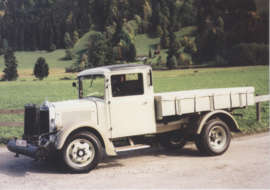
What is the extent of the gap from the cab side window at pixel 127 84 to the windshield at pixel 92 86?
0.29m

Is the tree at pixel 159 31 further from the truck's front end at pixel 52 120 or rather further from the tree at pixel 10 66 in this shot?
the truck's front end at pixel 52 120

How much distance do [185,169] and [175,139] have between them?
6.87 feet

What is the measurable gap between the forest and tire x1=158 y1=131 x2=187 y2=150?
16826mm

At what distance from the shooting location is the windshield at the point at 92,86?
20.7 ft

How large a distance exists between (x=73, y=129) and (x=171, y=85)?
3238 centimetres

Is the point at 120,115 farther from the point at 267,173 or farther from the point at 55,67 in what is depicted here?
the point at 55,67

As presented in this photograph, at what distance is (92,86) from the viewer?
666 cm

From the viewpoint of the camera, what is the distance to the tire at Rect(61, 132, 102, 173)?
5.56 m

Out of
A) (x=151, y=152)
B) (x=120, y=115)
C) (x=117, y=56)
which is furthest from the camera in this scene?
(x=117, y=56)

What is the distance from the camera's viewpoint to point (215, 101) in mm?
6941

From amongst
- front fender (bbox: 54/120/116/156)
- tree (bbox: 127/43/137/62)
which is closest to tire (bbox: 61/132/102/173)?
front fender (bbox: 54/120/116/156)

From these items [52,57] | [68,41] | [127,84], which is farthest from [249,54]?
[127,84]

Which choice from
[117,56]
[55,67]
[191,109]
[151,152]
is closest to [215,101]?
[191,109]

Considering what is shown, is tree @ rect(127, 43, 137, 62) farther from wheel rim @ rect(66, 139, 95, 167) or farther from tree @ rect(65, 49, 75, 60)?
wheel rim @ rect(66, 139, 95, 167)
